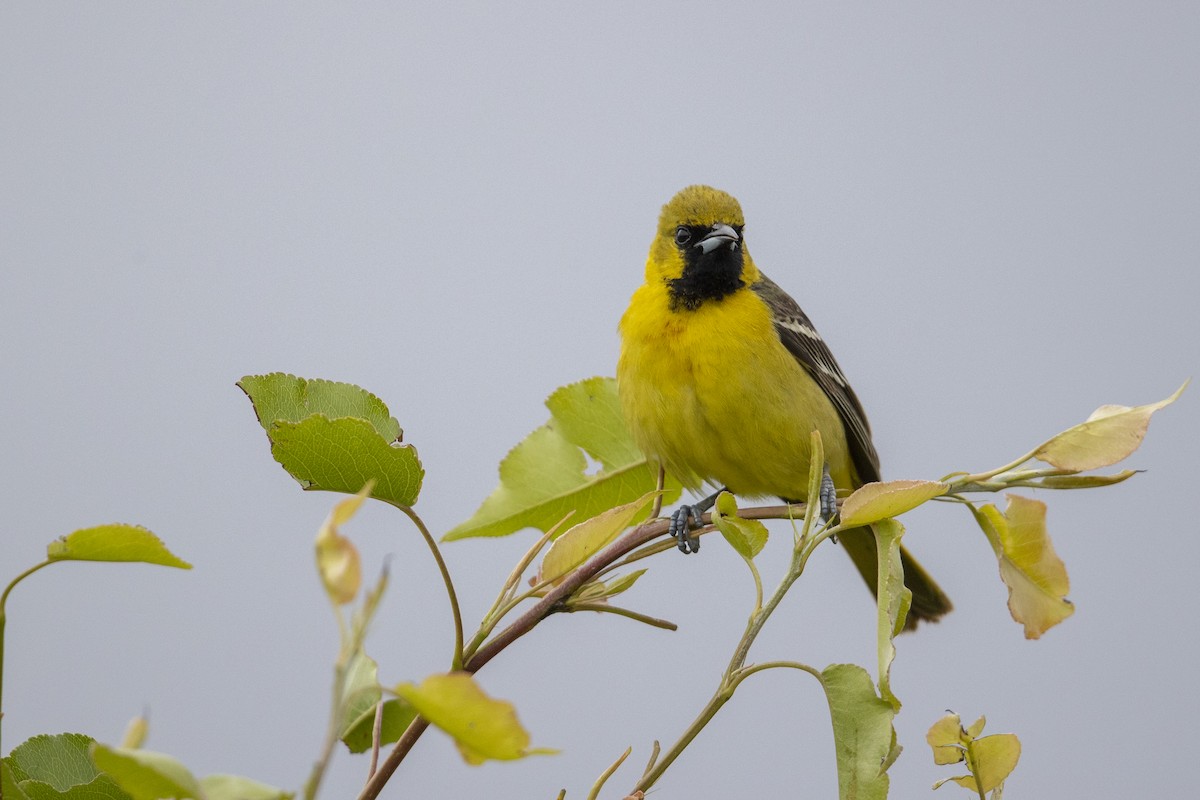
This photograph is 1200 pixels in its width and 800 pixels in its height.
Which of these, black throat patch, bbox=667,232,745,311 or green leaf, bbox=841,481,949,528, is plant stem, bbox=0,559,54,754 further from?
black throat patch, bbox=667,232,745,311

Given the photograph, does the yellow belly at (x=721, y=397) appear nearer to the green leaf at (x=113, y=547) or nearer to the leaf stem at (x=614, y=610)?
the leaf stem at (x=614, y=610)

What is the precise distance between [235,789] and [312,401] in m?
0.65

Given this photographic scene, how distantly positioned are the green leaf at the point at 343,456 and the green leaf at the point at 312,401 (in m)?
0.08

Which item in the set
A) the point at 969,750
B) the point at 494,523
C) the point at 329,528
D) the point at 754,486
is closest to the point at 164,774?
the point at 329,528

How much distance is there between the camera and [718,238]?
275 centimetres

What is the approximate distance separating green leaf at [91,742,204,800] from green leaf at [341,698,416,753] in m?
0.56

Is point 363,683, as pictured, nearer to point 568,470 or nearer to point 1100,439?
point 568,470

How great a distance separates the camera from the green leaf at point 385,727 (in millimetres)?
1217

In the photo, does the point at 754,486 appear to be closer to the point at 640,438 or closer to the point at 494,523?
the point at 640,438

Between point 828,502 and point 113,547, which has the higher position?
point 113,547

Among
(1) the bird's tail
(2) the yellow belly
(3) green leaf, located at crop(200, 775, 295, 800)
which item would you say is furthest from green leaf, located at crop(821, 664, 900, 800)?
(1) the bird's tail

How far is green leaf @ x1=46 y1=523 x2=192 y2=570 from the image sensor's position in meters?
0.83

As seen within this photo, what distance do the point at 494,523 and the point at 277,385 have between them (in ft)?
1.32

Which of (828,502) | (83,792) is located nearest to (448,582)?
(83,792)
